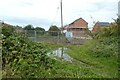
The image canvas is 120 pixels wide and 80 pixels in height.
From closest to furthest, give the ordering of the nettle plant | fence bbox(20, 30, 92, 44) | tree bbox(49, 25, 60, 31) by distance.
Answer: the nettle plant → fence bbox(20, 30, 92, 44) → tree bbox(49, 25, 60, 31)

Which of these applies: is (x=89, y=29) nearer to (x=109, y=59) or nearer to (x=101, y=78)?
(x=109, y=59)

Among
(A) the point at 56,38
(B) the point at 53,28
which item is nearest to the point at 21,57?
(A) the point at 56,38

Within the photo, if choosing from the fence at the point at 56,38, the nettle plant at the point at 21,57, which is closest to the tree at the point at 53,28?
the fence at the point at 56,38

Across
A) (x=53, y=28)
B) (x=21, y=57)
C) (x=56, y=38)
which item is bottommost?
(x=21, y=57)

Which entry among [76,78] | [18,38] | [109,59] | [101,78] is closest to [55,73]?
[76,78]

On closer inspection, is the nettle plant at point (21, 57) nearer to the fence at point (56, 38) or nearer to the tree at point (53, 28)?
the fence at point (56, 38)

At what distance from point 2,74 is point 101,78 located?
A: 9.23ft

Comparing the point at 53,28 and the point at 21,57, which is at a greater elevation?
the point at 53,28

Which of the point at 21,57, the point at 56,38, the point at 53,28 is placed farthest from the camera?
the point at 53,28

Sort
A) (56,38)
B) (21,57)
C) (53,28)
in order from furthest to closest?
(53,28), (56,38), (21,57)

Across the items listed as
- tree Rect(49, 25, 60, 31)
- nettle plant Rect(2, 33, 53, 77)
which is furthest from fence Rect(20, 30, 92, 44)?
nettle plant Rect(2, 33, 53, 77)

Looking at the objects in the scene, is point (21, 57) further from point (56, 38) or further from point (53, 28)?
point (53, 28)

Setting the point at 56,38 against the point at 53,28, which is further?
the point at 53,28

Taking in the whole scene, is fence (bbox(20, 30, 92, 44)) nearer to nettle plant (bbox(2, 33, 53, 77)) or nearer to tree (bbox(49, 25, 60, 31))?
tree (bbox(49, 25, 60, 31))
